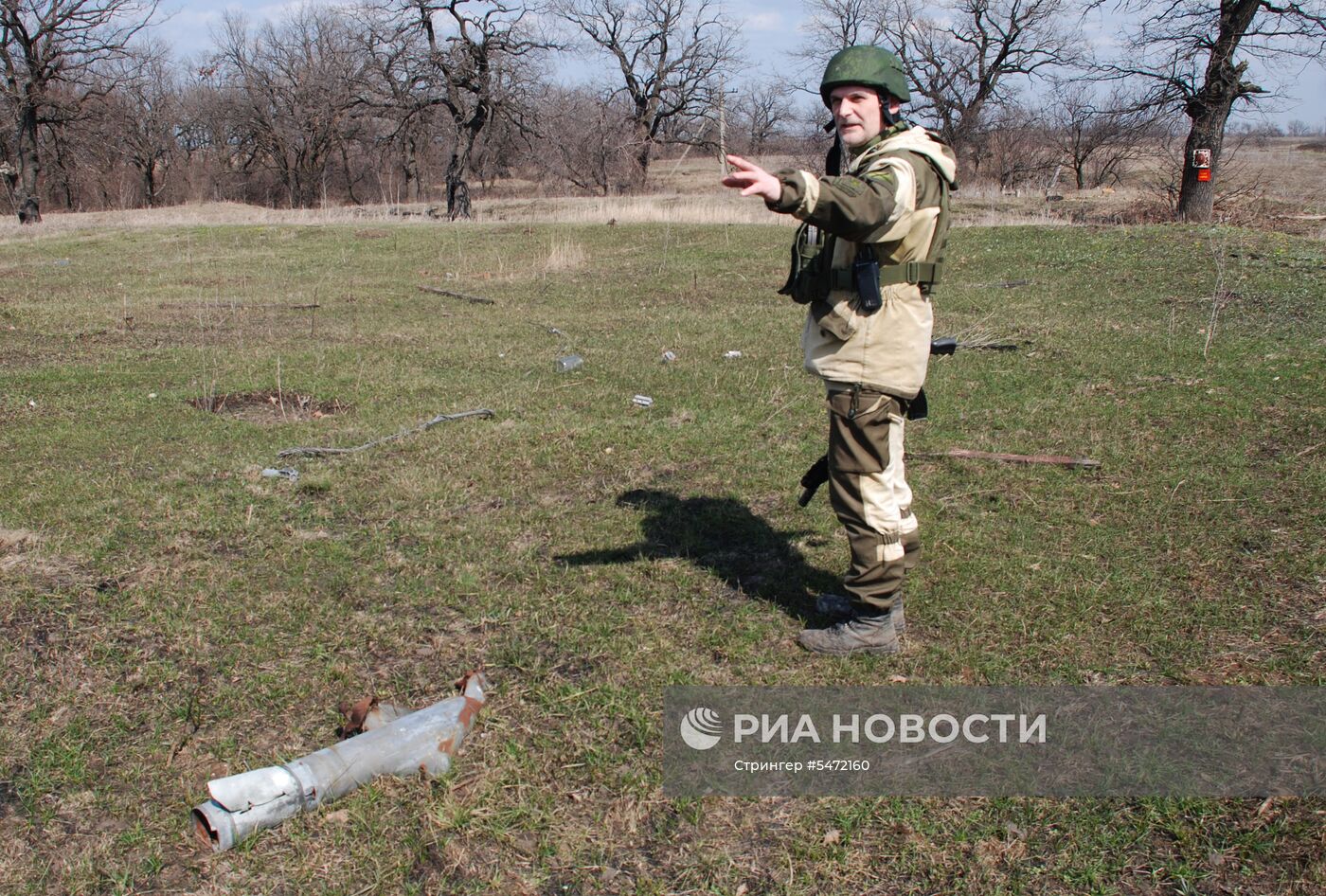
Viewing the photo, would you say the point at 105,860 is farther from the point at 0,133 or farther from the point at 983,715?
the point at 0,133

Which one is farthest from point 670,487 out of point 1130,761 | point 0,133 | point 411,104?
point 0,133

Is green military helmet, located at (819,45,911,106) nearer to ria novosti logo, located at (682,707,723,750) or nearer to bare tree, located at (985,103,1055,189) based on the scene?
ria novosti logo, located at (682,707,723,750)

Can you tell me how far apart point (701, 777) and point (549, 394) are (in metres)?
4.73

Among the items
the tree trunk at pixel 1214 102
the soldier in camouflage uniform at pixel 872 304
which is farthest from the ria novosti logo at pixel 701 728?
the tree trunk at pixel 1214 102

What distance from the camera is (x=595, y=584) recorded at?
4.04 m

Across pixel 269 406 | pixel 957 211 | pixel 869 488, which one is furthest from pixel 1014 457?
pixel 957 211

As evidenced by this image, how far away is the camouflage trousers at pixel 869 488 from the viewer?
321 centimetres

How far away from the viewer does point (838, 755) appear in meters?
2.94

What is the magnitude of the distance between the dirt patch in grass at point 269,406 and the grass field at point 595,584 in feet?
0.12

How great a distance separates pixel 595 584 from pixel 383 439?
8.36ft

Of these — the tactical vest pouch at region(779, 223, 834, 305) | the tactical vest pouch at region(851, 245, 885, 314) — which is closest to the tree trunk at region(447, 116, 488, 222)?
the tactical vest pouch at region(779, 223, 834, 305)

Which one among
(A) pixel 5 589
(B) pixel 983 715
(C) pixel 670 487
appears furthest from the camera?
(C) pixel 670 487

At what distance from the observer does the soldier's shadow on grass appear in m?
4.01

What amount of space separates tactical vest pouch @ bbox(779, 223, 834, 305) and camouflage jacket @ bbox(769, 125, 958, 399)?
0.11 feet
